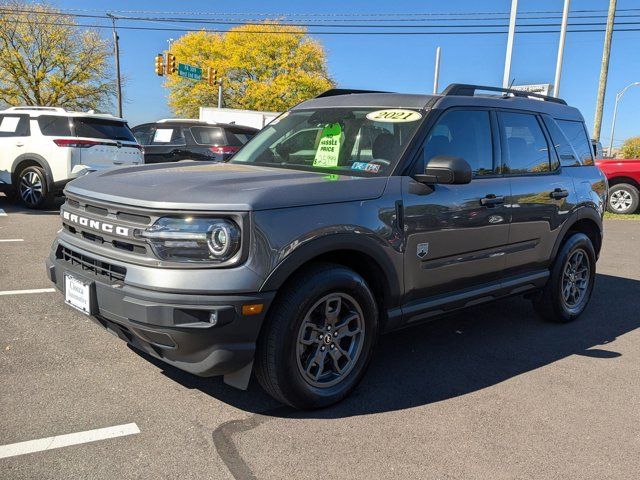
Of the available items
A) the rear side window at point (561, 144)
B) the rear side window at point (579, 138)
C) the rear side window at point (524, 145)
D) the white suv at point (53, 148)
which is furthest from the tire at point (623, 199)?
the white suv at point (53, 148)

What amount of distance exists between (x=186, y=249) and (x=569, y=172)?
144 inches

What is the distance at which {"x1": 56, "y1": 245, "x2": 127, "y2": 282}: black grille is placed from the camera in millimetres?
2793

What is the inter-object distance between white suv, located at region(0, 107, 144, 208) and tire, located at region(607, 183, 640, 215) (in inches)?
448

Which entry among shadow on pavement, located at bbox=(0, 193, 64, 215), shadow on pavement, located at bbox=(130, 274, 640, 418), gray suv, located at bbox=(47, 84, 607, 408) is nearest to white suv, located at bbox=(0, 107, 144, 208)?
shadow on pavement, located at bbox=(0, 193, 64, 215)

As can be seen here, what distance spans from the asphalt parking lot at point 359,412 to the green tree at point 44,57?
28833 mm

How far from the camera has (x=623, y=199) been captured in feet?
44.8

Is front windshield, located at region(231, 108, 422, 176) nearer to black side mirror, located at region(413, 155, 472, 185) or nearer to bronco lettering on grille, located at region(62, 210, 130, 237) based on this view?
black side mirror, located at region(413, 155, 472, 185)

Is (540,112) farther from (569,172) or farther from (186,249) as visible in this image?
(186,249)

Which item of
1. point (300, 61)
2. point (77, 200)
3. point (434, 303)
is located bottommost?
point (434, 303)

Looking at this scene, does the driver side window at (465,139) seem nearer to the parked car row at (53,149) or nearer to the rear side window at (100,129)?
the parked car row at (53,149)

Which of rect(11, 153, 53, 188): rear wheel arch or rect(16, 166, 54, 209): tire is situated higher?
rect(11, 153, 53, 188): rear wheel arch

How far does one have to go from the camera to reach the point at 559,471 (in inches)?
104

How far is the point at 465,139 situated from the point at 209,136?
9400mm

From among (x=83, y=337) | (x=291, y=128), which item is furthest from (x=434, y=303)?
(x=83, y=337)
